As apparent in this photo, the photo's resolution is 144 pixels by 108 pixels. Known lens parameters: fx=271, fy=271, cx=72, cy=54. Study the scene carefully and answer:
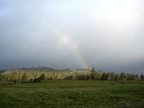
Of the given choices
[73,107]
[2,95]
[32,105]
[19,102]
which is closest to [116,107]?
[73,107]

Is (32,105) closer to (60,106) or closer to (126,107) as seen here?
(60,106)

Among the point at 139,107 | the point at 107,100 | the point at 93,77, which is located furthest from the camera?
the point at 93,77

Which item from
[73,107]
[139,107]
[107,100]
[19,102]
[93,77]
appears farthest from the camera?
[93,77]

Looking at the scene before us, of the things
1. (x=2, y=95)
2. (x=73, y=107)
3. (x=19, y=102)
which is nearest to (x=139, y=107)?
(x=73, y=107)

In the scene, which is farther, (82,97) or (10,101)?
(82,97)

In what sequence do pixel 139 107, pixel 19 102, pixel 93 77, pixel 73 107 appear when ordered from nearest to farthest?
pixel 139 107, pixel 73 107, pixel 19 102, pixel 93 77

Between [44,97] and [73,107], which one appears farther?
[44,97]

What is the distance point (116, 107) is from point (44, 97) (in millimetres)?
12345

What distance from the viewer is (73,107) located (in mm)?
29078

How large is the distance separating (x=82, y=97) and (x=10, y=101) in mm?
9848

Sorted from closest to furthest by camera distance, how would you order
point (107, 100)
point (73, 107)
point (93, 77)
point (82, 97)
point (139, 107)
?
point (139, 107) → point (73, 107) → point (107, 100) → point (82, 97) → point (93, 77)

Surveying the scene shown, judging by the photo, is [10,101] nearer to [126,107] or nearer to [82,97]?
[82,97]

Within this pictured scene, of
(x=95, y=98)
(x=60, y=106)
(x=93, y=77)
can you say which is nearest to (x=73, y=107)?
(x=60, y=106)

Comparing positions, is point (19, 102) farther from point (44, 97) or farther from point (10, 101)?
point (44, 97)
